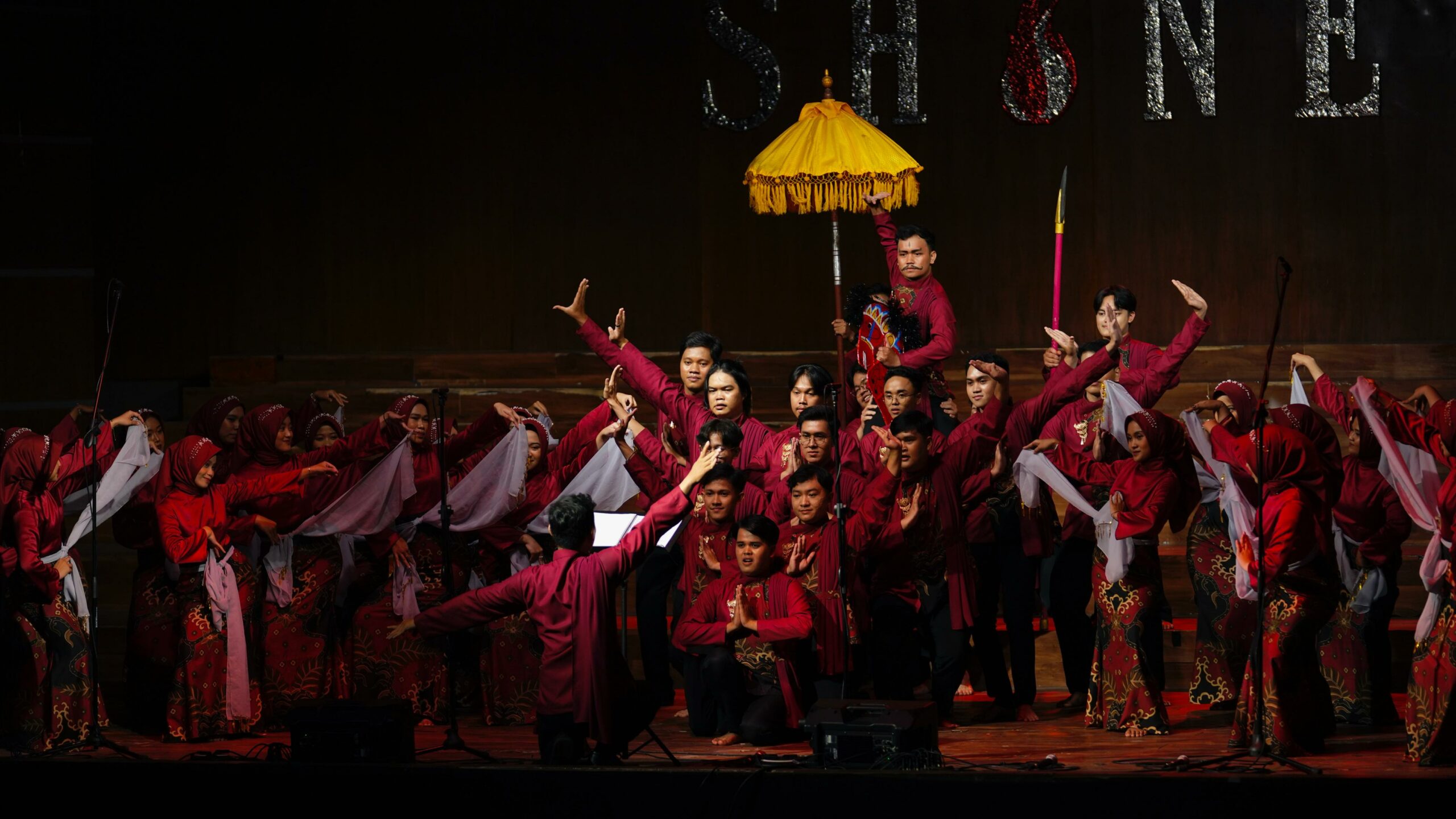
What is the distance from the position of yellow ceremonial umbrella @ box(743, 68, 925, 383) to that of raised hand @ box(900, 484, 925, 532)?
4.18 ft

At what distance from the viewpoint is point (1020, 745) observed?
5.54m

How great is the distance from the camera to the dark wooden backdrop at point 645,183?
962cm

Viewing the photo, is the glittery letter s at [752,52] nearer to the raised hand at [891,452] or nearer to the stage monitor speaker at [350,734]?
the raised hand at [891,452]

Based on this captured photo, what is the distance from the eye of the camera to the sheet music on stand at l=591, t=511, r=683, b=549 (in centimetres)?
634

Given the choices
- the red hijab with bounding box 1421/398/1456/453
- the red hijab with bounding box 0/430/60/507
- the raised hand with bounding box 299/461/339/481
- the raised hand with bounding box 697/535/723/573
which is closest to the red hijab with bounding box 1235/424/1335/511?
the red hijab with bounding box 1421/398/1456/453

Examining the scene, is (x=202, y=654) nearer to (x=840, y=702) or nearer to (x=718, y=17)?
(x=840, y=702)

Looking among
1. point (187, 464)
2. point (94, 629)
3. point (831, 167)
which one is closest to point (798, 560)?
point (831, 167)

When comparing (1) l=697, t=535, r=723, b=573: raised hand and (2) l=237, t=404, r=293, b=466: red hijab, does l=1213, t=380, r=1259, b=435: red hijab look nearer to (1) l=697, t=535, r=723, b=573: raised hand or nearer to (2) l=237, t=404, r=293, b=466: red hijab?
(1) l=697, t=535, r=723, b=573: raised hand

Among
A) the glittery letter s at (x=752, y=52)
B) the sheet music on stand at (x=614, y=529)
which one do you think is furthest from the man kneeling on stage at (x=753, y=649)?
the glittery letter s at (x=752, y=52)

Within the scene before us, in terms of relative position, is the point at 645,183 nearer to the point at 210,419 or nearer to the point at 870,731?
the point at 210,419

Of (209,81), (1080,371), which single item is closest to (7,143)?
(209,81)

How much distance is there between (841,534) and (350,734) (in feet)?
5.72

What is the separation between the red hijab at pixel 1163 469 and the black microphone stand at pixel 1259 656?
46 centimetres

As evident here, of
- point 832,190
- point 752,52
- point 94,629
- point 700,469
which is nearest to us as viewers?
point 700,469
